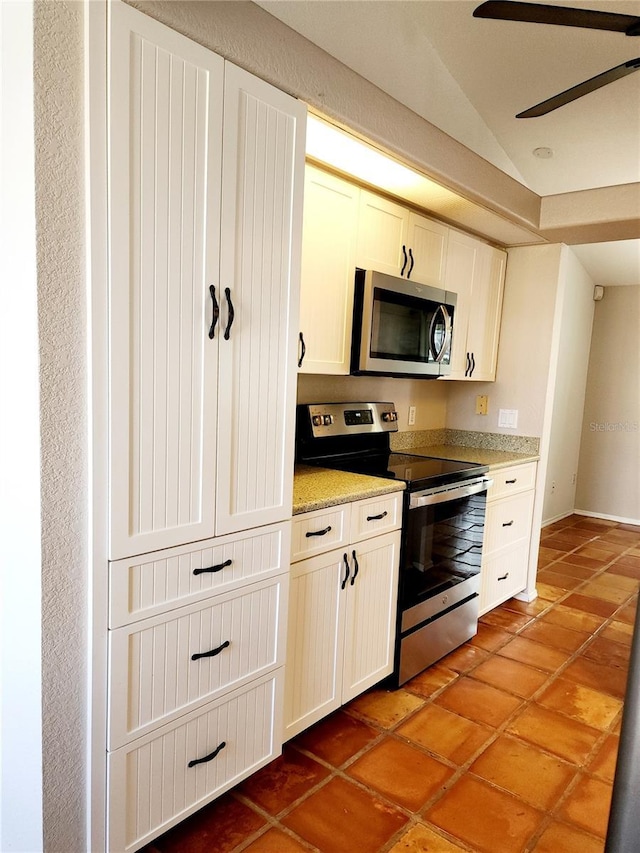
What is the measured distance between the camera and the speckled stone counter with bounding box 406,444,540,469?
10.2 ft

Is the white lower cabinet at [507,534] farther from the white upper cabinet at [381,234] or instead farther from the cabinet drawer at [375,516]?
the white upper cabinet at [381,234]

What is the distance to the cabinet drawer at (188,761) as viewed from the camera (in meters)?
1.44

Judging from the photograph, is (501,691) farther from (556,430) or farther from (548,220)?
(556,430)

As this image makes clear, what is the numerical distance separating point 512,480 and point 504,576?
59cm

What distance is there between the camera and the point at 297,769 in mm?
1985

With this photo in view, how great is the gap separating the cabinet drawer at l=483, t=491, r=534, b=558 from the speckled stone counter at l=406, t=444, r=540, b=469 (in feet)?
0.73

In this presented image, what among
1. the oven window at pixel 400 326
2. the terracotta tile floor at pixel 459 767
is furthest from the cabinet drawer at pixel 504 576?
the oven window at pixel 400 326

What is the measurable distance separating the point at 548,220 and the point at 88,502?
290 centimetres

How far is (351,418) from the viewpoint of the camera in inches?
110

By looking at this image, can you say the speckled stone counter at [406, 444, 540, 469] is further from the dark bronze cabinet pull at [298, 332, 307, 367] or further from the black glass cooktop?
the dark bronze cabinet pull at [298, 332, 307, 367]

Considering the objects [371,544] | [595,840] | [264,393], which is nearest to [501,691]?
[595,840]

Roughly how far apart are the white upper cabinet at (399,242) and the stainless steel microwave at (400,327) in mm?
99

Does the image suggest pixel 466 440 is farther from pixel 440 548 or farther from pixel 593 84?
pixel 593 84

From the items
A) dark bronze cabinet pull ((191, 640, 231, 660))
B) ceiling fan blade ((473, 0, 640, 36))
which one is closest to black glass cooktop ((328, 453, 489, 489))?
dark bronze cabinet pull ((191, 640, 231, 660))
